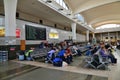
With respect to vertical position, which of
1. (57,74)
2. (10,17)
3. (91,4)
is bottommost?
(57,74)

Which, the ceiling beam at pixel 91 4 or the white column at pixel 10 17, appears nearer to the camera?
the white column at pixel 10 17

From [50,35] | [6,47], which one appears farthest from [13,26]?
[50,35]

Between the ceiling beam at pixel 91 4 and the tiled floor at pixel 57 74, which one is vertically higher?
the ceiling beam at pixel 91 4

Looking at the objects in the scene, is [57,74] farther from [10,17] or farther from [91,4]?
[91,4]

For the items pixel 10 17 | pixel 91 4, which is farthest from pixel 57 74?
pixel 91 4

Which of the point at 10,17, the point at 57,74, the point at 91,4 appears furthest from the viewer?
the point at 91,4

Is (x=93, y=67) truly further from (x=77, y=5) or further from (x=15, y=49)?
(x=77, y=5)

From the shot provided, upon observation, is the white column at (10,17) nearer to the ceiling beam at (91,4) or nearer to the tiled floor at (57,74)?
the tiled floor at (57,74)

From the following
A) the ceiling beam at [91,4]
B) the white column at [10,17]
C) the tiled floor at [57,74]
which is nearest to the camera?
the tiled floor at [57,74]

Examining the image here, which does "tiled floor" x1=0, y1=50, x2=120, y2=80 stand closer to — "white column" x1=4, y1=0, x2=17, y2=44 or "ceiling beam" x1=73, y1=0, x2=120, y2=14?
"white column" x1=4, y1=0, x2=17, y2=44

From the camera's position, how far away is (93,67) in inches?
280

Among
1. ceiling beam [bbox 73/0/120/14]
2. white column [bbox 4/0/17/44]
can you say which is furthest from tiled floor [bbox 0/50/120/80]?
ceiling beam [bbox 73/0/120/14]

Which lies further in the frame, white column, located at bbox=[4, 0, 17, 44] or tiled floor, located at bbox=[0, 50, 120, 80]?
white column, located at bbox=[4, 0, 17, 44]

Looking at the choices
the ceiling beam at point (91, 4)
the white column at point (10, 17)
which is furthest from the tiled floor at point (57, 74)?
the ceiling beam at point (91, 4)
